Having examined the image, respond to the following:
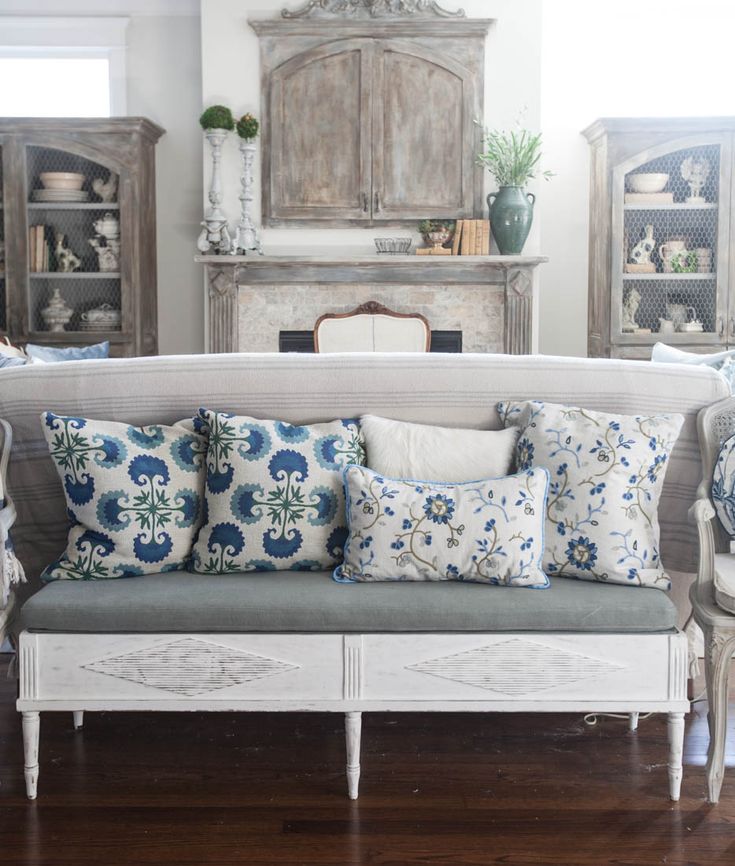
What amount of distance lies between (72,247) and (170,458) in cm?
392

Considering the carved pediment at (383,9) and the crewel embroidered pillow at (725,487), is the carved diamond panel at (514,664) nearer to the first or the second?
the crewel embroidered pillow at (725,487)

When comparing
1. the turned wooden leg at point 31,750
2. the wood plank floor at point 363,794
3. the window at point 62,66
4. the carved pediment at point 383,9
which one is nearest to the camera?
the wood plank floor at point 363,794

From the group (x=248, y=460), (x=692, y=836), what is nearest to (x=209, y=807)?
(x=248, y=460)

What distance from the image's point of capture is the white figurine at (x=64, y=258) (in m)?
5.90

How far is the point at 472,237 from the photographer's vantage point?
18.9ft

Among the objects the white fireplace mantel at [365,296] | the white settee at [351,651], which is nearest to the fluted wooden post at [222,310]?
the white fireplace mantel at [365,296]

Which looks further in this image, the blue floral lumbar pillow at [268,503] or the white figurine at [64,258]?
the white figurine at [64,258]

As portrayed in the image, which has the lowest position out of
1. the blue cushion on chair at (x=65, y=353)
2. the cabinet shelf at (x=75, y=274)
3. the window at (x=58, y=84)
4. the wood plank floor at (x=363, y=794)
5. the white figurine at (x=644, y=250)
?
the wood plank floor at (x=363, y=794)

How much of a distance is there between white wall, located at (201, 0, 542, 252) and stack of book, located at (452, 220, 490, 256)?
0.28 metres

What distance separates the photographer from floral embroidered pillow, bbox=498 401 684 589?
236cm

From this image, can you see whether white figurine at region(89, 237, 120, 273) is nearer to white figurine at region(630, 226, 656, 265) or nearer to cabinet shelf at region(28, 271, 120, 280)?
cabinet shelf at region(28, 271, 120, 280)

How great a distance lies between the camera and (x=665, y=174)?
5793 millimetres

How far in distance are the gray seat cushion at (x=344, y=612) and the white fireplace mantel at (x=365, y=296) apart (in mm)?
3601

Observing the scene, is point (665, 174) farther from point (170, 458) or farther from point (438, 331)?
point (170, 458)
